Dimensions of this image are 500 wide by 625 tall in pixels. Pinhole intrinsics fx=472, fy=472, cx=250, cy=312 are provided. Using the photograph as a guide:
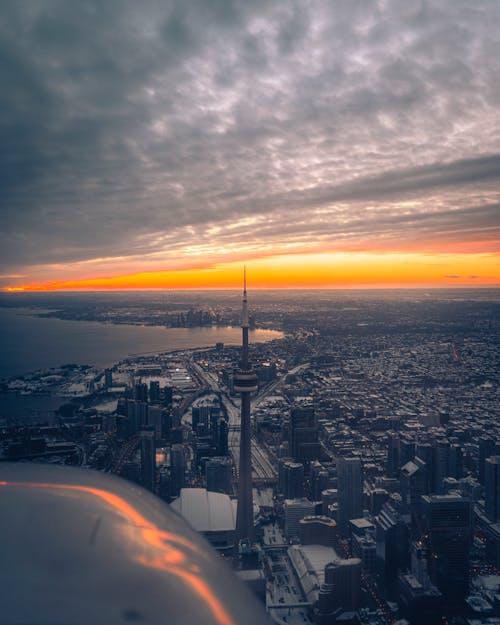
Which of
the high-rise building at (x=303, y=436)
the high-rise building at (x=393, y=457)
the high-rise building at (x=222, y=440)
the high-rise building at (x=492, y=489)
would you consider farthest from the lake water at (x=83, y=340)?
the high-rise building at (x=492, y=489)

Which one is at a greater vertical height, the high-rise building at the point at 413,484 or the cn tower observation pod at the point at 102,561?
the cn tower observation pod at the point at 102,561

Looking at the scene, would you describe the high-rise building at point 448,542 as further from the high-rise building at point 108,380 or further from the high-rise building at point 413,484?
the high-rise building at point 108,380

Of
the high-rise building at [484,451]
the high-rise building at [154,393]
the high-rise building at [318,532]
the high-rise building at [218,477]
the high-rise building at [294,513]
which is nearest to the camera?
the high-rise building at [318,532]

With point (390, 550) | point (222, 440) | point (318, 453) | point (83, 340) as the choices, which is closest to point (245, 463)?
point (390, 550)

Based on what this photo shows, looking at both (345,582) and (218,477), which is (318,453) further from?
(345,582)

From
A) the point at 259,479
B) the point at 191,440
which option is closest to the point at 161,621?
the point at 259,479

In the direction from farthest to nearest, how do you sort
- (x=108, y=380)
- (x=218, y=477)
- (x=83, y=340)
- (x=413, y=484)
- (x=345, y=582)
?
(x=83, y=340) < (x=108, y=380) < (x=218, y=477) < (x=413, y=484) < (x=345, y=582)
